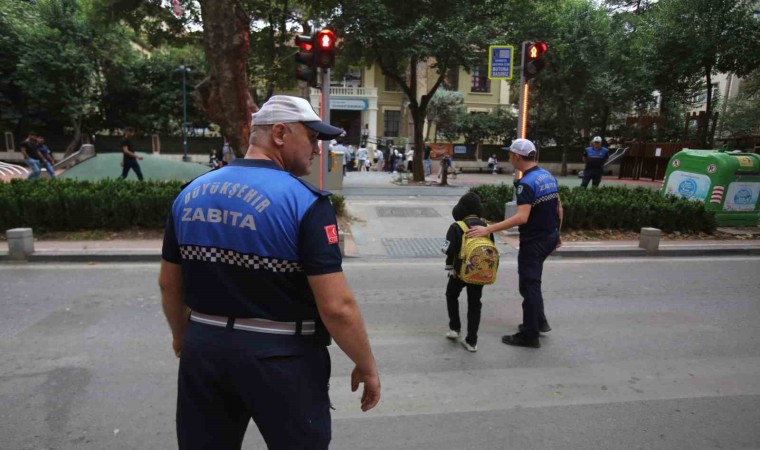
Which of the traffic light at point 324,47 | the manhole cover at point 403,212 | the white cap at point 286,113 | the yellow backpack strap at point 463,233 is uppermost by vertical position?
the traffic light at point 324,47

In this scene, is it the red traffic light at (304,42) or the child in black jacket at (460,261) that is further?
the red traffic light at (304,42)

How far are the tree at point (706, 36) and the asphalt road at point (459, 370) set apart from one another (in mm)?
15514

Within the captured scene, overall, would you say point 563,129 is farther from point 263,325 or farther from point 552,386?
point 263,325

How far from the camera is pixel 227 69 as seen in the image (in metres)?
9.89

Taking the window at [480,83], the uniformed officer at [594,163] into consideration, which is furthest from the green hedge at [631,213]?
the window at [480,83]

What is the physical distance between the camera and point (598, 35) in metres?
26.1

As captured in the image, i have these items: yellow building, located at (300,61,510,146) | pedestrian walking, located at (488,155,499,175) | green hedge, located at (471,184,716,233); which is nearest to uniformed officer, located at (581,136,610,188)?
green hedge, located at (471,184,716,233)

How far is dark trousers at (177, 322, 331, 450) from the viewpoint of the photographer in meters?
1.73

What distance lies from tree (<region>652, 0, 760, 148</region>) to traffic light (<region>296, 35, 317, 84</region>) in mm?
16600

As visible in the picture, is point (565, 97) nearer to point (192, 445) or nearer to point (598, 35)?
point (598, 35)

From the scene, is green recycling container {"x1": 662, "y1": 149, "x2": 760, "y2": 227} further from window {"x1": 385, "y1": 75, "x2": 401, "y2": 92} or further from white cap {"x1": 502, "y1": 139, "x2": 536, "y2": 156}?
window {"x1": 385, "y1": 75, "x2": 401, "y2": 92}

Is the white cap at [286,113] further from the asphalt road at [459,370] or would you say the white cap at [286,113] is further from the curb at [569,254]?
the curb at [569,254]

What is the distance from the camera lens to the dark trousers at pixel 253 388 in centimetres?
173

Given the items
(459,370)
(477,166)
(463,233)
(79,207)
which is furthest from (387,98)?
(459,370)
